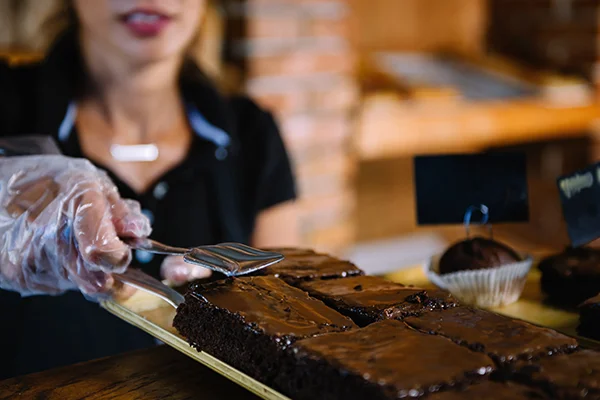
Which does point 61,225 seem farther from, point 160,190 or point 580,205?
point 580,205

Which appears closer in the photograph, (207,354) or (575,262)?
(207,354)

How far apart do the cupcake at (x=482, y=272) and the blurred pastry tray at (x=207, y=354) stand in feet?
0.09

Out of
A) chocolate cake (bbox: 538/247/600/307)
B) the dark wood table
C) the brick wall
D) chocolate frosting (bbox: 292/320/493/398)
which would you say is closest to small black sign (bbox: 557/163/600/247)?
chocolate cake (bbox: 538/247/600/307)

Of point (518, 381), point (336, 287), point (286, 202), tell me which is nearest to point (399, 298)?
point (336, 287)

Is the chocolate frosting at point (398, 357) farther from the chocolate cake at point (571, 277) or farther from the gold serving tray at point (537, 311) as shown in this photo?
the chocolate cake at point (571, 277)

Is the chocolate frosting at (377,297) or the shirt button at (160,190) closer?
the chocolate frosting at (377,297)

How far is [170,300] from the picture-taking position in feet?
2.85

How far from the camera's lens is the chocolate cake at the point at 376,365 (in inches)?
23.0

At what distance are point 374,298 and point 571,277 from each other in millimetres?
365

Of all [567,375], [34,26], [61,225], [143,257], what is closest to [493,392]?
[567,375]

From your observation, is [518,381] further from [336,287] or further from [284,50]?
[284,50]

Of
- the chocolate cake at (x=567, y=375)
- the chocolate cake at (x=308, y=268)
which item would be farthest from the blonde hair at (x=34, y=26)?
the chocolate cake at (x=567, y=375)

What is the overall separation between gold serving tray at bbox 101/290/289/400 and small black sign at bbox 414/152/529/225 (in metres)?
0.42

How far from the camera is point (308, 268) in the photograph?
93cm
